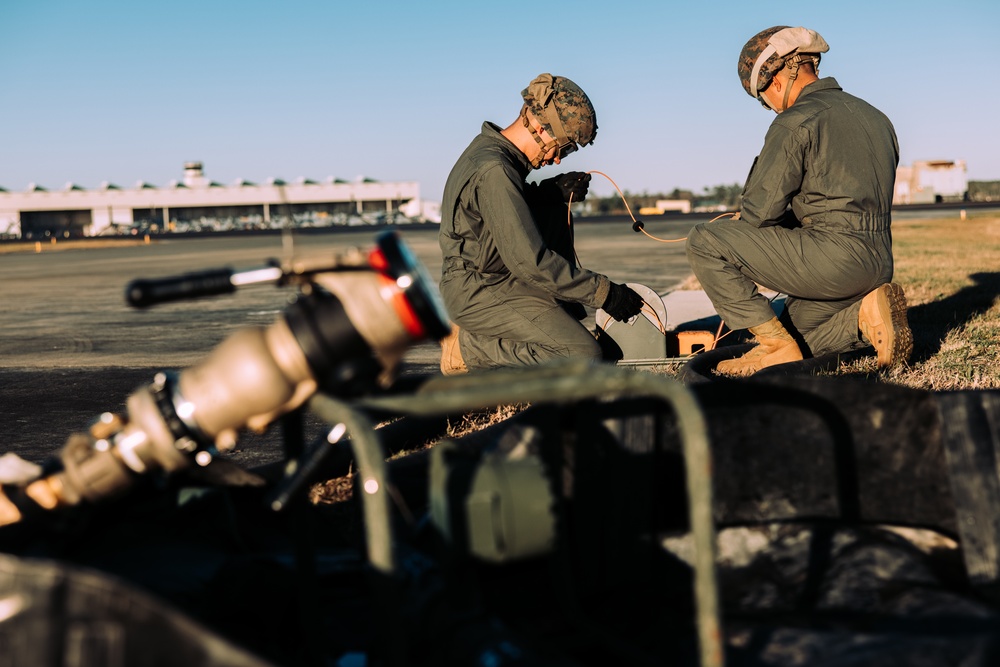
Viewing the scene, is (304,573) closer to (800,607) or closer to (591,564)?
(591,564)

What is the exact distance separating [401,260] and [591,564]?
3.31 feet

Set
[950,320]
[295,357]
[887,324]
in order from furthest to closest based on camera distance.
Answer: [950,320], [887,324], [295,357]

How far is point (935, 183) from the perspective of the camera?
92.5 metres

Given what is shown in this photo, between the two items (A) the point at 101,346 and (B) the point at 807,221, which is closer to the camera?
(B) the point at 807,221

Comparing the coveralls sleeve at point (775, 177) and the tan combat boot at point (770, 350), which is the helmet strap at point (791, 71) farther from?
the tan combat boot at point (770, 350)

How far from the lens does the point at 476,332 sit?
6.21 m

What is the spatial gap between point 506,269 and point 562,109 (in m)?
1.00

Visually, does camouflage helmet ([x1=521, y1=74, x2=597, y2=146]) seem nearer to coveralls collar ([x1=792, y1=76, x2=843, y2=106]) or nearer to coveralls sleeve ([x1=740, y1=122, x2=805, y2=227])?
coveralls sleeve ([x1=740, y1=122, x2=805, y2=227])

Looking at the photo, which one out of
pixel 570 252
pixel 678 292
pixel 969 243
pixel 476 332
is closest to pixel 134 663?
pixel 476 332

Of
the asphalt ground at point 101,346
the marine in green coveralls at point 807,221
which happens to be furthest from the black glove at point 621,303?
the asphalt ground at point 101,346


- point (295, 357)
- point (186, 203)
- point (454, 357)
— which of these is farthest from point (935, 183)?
point (295, 357)

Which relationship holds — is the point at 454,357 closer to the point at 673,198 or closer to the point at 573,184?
the point at 573,184

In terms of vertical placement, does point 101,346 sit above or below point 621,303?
below

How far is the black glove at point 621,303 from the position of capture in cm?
575
